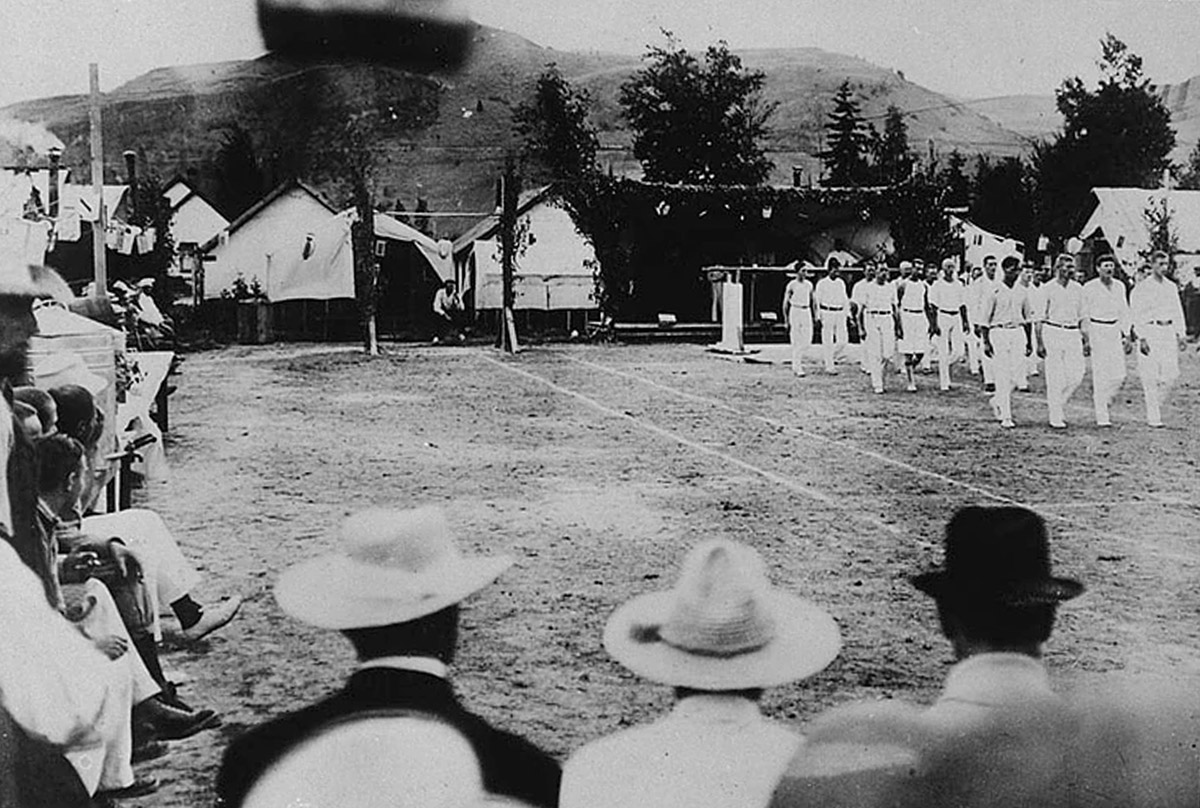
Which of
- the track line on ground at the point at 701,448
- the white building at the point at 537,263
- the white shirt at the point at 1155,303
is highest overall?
Answer: the white building at the point at 537,263

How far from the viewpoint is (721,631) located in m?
2.12

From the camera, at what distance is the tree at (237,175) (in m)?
2.41

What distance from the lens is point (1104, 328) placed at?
10.2ft

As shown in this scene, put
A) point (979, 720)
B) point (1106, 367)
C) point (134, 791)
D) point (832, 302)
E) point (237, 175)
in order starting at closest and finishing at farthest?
point (134, 791), point (979, 720), point (237, 175), point (1106, 367), point (832, 302)

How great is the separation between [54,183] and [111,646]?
0.87 metres

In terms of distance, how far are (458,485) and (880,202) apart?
44.5 inches

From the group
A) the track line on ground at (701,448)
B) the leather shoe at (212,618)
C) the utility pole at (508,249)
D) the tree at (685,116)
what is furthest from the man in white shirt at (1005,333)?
the leather shoe at (212,618)

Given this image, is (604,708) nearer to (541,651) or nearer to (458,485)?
(541,651)

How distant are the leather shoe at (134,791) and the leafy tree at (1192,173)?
8.15ft

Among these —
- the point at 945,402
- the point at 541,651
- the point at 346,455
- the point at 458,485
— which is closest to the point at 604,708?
the point at 541,651

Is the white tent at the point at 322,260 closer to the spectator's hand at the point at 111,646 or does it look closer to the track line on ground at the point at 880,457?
the track line on ground at the point at 880,457

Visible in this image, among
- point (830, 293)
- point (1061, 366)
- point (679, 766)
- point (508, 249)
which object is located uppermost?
point (508, 249)

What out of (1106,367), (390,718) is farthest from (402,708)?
(1106,367)

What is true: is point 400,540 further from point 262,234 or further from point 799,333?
point 799,333
